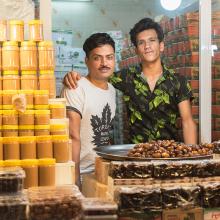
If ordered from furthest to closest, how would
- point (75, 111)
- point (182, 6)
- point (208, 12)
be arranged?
point (182, 6) → point (208, 12) → point (75, 111)

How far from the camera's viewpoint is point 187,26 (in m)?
4.85

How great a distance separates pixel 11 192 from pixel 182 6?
140 inches

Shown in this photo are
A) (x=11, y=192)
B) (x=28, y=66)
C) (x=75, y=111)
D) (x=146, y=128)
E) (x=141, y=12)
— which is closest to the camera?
(x=11, y=192)

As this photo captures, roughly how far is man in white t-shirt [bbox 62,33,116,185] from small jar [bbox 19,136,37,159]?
86cm

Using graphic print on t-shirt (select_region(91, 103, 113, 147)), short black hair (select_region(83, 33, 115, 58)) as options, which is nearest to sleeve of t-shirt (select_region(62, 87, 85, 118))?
graphic print on t-shirt (select_region(91, 103, 113, 147))

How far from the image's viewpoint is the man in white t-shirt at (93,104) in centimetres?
376

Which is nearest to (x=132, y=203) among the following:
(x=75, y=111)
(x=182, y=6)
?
(x=75, y=111)

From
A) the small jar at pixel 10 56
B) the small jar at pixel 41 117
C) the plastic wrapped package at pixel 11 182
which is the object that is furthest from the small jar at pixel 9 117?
the plastic wrapped package at pixel 11 182

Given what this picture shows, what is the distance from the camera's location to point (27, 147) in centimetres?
288

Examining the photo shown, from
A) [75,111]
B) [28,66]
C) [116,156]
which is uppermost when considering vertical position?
[28,66]

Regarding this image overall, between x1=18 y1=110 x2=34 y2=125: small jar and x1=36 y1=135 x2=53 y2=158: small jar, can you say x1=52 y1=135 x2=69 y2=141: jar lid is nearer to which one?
x1=36 y1=135 x2=53 y2=158: small jar

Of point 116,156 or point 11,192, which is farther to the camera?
point 116,156

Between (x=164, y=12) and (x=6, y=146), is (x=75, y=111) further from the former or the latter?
(x=164, y=12)

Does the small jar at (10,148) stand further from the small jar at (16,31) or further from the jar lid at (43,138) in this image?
the small jar at (16,31)
